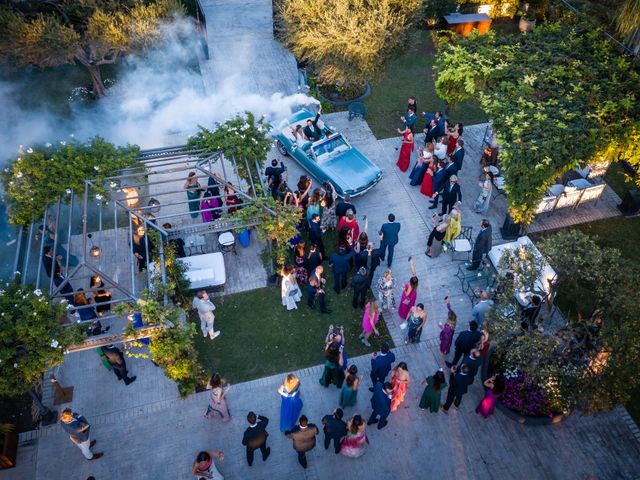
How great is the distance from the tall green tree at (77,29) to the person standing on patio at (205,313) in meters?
10.6

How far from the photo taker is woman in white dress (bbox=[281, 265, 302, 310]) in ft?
39.7

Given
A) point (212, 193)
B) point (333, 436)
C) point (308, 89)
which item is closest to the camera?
point (333, 436)

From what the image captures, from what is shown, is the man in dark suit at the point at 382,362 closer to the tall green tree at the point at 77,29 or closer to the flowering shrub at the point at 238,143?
the flowering shrub at the point at 238,143

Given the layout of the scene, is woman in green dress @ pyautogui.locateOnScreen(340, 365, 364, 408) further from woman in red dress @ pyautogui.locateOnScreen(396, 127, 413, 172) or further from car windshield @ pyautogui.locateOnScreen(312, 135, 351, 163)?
woman in red dress @ pyautogui.locateOnScreen(396, 127, 413, 172)

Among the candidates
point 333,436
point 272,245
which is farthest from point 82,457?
point 272,245

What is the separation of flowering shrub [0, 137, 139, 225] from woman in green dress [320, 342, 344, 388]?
20.3 feet

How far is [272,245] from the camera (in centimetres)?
1302

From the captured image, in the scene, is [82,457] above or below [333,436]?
below

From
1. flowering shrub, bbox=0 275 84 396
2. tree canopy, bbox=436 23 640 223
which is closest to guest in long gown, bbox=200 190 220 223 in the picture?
flowering shrub, bbox=0 275 84 396

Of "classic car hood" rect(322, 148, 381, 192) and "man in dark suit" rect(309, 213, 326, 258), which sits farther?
"classic car hood" rect(322, 148, 381, 192)

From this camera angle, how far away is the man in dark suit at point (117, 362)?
10.8 meters

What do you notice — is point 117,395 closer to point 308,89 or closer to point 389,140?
point 389,140

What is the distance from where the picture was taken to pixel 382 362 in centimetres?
1034

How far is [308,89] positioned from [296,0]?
3590mm
